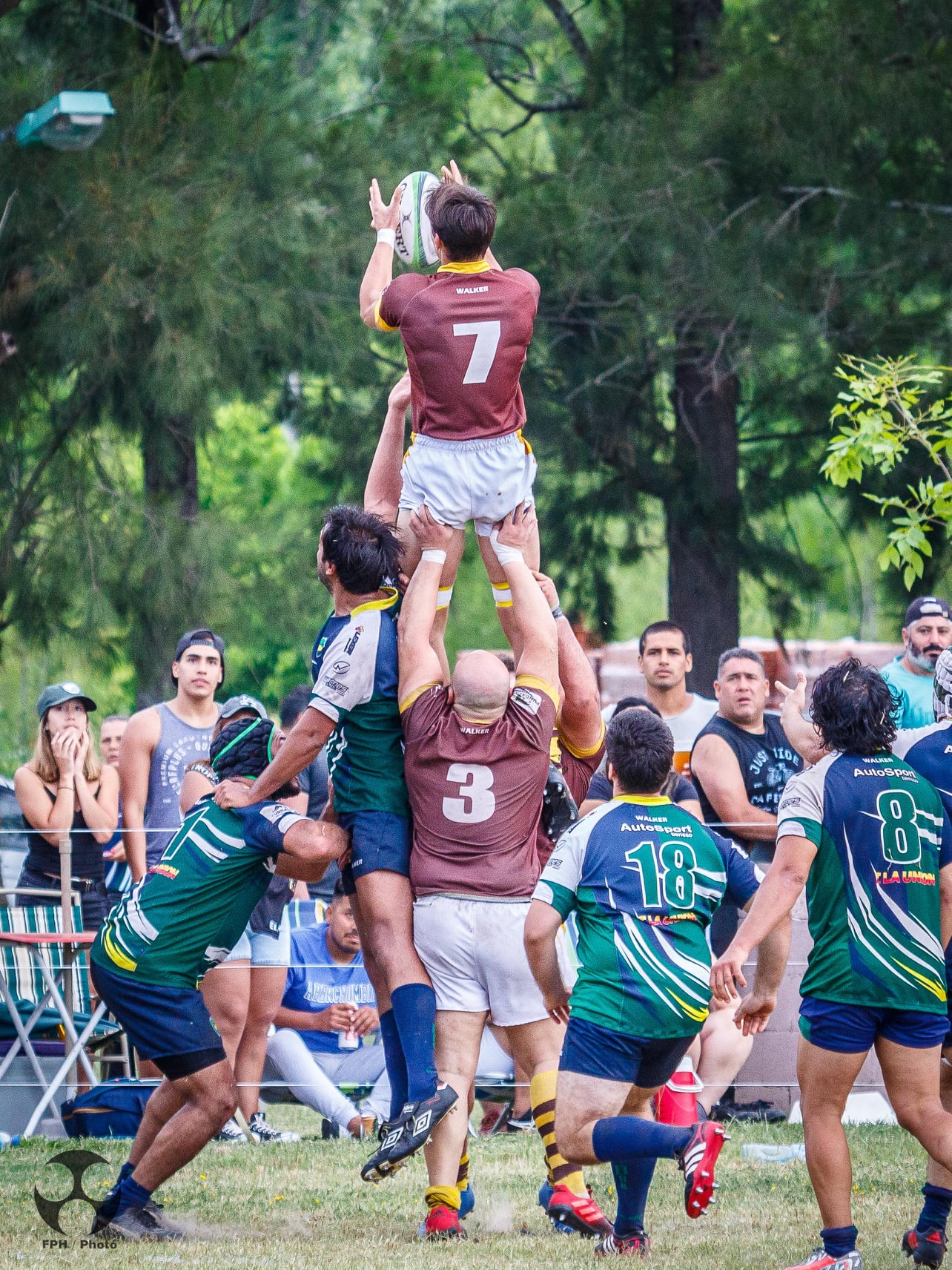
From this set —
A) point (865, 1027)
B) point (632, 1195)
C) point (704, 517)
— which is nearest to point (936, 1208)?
point (865, 1027)

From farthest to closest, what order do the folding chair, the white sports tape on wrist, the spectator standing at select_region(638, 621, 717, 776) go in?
1. the spectator standing at select_region(638, 621, 717, 776)
2. the folding chair
3. the white sports tape on wrist

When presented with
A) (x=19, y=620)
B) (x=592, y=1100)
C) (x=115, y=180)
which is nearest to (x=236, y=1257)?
(x=592, y=1100)

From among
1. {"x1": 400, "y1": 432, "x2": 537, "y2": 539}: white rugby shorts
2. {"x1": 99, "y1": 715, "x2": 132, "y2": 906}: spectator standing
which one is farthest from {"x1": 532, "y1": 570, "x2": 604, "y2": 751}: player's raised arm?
{"x1": 99, "y1": 715, "x2": 132, "y2": 906}: spectator standing

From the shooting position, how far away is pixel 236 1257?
16.8 ft

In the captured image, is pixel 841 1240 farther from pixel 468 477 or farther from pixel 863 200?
pixel 863 200

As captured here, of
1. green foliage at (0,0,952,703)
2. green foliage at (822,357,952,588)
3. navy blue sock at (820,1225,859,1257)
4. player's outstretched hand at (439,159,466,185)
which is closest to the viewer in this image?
navy blue sock at (820,1225,859,1257)

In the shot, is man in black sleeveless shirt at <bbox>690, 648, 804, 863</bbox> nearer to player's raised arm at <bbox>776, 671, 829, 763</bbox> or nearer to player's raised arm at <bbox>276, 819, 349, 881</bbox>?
player's raised arm at <bbox>776, 671, 829, 763</bbox>

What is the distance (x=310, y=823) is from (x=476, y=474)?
132cm

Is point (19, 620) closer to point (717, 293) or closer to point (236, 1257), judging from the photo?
point (717, 293)

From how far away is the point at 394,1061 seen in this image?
5.57 meters

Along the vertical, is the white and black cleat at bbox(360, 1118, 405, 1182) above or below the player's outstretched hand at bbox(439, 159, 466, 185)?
below

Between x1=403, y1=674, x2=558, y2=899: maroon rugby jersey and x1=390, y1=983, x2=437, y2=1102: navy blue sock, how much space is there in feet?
1.10

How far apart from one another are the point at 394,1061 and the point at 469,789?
0.99m

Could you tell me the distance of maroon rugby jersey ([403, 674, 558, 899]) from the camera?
5426mm
